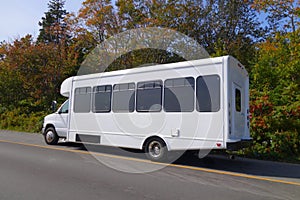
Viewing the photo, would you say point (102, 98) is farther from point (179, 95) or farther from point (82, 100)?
point (179, 95)

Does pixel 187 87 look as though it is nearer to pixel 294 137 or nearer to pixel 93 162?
pixel 93 162

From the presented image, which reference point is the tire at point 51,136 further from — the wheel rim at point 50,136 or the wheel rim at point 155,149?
the wheel rim at point 155,149

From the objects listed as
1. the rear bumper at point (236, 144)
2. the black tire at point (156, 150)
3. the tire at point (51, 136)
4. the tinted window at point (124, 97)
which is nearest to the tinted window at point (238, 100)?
the rear bumper at point (236, 144)

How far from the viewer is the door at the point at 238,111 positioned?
7207mm

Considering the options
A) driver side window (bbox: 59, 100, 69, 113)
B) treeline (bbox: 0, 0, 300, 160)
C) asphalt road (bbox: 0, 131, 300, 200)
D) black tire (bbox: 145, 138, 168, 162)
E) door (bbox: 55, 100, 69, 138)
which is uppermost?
treeline (bbox: 0, 0, 300, 160)

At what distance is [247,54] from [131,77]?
13.6 metres

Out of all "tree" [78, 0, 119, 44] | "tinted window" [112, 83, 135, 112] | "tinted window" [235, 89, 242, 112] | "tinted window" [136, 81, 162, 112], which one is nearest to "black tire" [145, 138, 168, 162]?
"tinted window" [136, 81, 162, 112]

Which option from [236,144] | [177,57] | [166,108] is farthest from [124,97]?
[177,57]

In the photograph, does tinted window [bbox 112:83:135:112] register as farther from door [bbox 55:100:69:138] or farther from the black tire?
door [bbox 55:100:69:138]

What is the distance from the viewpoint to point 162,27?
742 inches

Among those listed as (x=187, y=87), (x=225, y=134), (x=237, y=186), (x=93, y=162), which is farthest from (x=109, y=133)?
(x=237, y=186)

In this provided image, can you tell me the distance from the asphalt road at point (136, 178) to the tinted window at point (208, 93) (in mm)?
1611

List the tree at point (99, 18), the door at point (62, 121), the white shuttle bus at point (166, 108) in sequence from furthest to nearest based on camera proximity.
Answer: the tree at point (99, 18) < the door at point (62, 121) < the white shuttle bus at point (166, 108)

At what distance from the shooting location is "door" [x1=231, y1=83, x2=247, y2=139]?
23.6 ft
